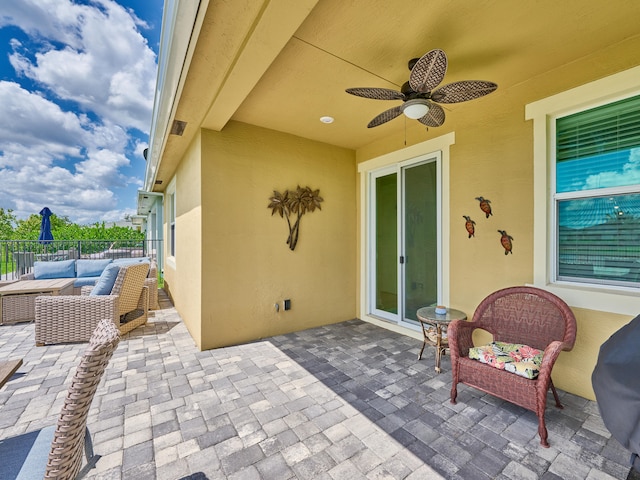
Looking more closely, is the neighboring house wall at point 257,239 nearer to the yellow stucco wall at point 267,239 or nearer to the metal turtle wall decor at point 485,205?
the yellow stucco wall at point 267,239

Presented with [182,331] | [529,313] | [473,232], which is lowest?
[182,331]

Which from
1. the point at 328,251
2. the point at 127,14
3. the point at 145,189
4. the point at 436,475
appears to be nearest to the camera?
the point at 436,475

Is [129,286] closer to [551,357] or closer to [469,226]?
[469,226]

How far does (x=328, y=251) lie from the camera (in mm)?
4598

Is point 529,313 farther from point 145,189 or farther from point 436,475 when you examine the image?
point 145,189

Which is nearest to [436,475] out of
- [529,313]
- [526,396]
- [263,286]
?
[526,396]

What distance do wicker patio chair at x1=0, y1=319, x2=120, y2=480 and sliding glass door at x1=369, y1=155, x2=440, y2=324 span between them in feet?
11.6

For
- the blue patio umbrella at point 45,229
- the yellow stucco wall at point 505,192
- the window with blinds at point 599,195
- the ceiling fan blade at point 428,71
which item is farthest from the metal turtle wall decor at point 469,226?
the blue patio umbrella at point 45,229

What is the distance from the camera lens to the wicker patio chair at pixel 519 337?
6.36 ft

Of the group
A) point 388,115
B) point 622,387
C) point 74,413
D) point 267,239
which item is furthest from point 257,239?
point 622,387

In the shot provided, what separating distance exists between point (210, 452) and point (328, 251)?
3.15 meters

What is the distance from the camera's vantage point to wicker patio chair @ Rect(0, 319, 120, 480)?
3.18 ft

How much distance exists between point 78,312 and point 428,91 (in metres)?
4.68

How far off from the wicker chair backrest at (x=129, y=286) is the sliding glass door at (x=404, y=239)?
11.7ft
